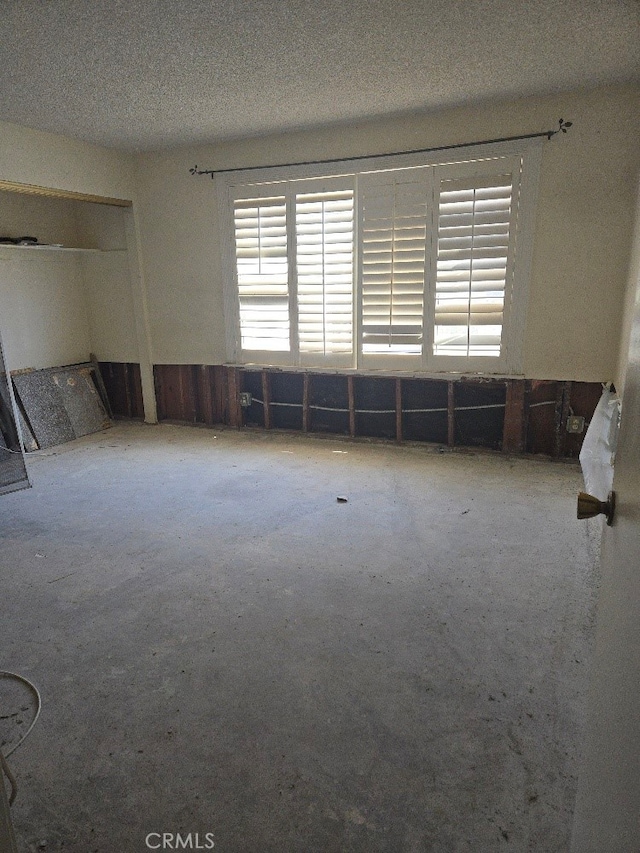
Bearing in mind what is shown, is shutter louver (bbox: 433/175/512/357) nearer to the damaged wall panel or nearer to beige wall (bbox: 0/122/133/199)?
the damaged wall panel

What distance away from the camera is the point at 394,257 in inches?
166

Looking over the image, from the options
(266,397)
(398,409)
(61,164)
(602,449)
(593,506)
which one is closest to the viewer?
(593,506)

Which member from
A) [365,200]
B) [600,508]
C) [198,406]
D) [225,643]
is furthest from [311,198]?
[600,508]

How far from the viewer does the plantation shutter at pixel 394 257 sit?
411 centimetres

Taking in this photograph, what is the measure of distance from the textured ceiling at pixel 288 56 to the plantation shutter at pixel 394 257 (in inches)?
20.8

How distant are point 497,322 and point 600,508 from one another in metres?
3.30

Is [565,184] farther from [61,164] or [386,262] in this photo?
[61,164]

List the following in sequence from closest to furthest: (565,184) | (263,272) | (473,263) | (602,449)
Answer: (602,449) → (565,184) → (473,263) → (263,272)

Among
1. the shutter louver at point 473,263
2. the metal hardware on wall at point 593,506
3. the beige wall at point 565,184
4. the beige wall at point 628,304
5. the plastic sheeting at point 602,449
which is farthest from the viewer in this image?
the shutter louver at point 473,263

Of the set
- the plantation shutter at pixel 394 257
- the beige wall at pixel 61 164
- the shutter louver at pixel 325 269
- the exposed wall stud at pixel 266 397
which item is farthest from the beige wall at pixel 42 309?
the plantation shutter at pixel 394 257

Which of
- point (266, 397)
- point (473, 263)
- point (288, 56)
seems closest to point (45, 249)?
point (266, 397)

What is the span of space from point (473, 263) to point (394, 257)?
63cm

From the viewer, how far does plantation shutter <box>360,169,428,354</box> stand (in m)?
4.11

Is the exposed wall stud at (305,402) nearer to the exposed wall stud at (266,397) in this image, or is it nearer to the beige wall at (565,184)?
the exposed wall stud at (266,397)
